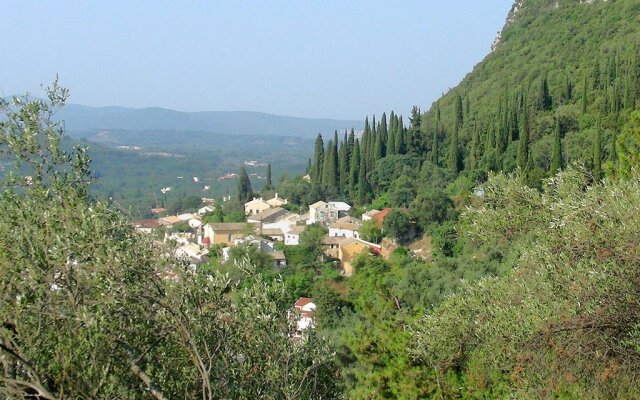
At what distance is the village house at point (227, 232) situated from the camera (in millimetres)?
38750

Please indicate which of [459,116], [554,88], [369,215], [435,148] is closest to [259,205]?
[369,215]

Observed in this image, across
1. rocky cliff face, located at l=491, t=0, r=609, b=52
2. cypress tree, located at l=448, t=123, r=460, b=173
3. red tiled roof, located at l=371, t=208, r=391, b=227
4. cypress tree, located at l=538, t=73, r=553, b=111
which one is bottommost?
red tiled roof, located at l=371, t=208, r=391, b=227

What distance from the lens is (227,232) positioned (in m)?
39.4

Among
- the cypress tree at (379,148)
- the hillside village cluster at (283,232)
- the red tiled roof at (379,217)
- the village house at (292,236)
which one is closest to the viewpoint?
the hillside village cluster at (283,232)

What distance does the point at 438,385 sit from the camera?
8.65 metres

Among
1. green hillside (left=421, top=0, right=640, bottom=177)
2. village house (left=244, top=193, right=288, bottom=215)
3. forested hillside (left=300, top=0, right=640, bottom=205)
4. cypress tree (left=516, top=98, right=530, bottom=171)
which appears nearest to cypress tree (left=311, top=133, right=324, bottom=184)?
forested hillside (left=300, top=0, right=640, bottom=205)

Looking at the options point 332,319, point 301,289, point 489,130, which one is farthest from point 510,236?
point 489,130

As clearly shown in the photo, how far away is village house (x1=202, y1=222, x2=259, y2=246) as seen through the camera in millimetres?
38750

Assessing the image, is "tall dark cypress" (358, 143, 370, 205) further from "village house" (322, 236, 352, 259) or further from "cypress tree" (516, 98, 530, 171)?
"cypress tree" (516, 98, 530, 171)

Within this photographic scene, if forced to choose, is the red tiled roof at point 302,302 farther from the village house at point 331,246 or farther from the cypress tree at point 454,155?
the cypress tree at point 454,155

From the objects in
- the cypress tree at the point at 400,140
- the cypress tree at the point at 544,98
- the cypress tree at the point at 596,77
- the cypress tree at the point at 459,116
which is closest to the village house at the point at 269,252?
the cypress tree at the point at 400,140

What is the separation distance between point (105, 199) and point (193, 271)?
1073 millimetres

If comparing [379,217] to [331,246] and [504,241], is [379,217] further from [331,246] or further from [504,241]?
[504,241]

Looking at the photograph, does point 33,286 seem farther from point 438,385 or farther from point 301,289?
point 301,289
